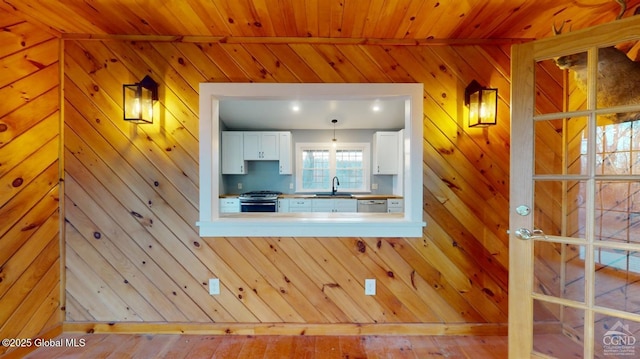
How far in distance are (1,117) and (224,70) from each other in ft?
4.64

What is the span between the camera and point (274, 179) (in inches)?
218

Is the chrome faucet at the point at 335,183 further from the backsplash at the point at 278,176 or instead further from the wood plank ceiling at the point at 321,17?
the wood plank ceiling at the point at 321,17

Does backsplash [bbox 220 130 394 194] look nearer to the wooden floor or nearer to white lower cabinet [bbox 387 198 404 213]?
white lower cabinet [bbox 387 198 404 213]

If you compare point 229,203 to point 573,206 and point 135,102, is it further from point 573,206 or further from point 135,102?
point 573,206

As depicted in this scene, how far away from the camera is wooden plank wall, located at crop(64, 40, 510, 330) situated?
2.10 meters

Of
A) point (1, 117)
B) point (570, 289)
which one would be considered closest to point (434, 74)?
point (570, 289)

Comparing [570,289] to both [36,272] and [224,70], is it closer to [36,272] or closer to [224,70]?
[224,70]

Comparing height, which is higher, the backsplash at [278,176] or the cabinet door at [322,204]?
the backsplash at [278,176]

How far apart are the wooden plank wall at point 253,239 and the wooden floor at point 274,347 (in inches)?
5.2

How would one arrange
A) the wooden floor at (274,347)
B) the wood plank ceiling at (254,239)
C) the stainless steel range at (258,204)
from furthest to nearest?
1. the stainless steel range at (258,204)
2. the wood plank ceiling at (254,239)
3. the wooden floor at (274,347)

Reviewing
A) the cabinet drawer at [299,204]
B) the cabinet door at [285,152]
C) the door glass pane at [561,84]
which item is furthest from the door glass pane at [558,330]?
the cabinet door at [285,152]

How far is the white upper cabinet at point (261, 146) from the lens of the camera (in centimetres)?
522

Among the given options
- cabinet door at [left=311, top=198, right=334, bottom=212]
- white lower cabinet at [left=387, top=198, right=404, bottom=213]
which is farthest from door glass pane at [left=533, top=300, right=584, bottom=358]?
cabinet door at [left=311, top=198, right=334, bottom=212]

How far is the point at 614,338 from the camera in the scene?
1440mm
